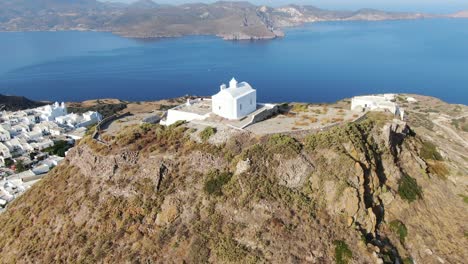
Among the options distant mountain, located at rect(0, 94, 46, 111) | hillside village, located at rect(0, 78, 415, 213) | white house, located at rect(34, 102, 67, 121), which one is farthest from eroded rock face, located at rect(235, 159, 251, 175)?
distant mountain, located at rect(0, 94, 46, 111)

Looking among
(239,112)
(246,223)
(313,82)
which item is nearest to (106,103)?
(313,82)

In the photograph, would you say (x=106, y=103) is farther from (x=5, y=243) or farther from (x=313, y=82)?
(x=5, y=243)

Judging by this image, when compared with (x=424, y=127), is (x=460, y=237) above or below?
above

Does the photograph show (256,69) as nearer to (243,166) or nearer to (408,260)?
(243,166)

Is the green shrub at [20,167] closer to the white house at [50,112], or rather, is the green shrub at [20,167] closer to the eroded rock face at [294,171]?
the white house at [50,112]

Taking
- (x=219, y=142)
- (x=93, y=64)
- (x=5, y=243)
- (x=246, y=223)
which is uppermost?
(x=219, y=142)

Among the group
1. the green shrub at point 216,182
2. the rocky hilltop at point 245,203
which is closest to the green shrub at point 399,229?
the rocky hilltop at point 245,203
